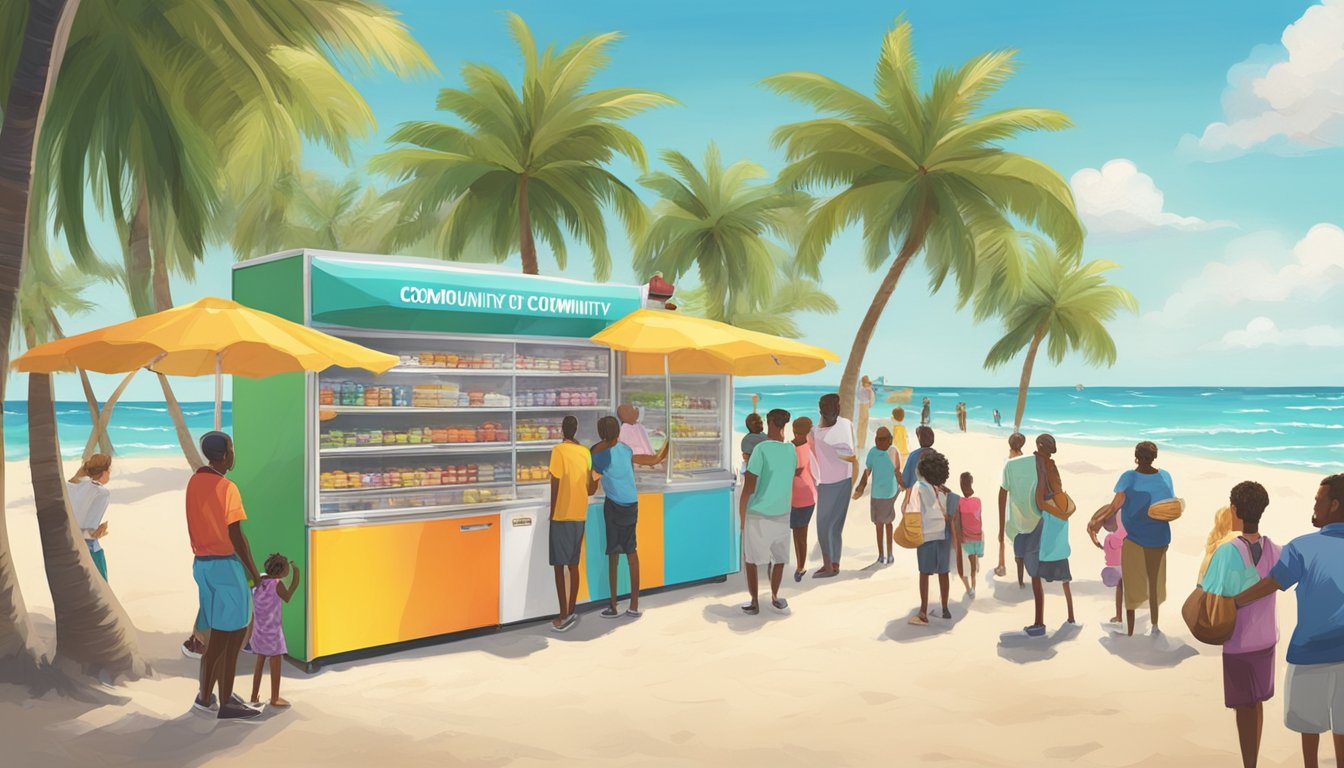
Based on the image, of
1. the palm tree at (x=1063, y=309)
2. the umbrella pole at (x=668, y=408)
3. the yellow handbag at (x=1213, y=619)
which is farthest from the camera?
the palm tree at (x=1063, y=309)

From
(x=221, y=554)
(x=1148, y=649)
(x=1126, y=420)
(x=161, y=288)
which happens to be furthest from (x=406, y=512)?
(x=1126, y=420)

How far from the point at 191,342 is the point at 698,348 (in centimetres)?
401

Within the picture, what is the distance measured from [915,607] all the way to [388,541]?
456 centimetres

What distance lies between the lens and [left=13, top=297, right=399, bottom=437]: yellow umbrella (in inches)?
218

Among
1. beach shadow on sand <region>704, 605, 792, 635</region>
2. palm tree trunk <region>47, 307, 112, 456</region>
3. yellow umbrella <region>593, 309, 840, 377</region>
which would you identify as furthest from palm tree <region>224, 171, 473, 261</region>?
beach shadow on sand <region>704, 605, 792, 635</region>

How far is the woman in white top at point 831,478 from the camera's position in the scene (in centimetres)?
981

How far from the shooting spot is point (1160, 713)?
18.5ft

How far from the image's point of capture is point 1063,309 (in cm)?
2683

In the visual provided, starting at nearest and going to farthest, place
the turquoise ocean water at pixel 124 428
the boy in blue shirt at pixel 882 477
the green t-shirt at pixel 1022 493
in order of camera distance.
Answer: the green t-shirt at pixel 1022 493 < the boy in blue shirt at pixel 882 477 < the turquoise ocean water at pixel 124 428

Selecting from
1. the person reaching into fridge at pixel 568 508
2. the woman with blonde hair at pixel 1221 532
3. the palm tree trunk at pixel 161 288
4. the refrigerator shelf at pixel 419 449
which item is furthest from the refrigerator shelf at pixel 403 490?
the palm tree trunk at pixel 161 288

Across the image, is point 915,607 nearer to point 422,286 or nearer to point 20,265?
point 422,286

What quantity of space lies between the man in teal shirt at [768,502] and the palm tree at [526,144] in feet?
25.9

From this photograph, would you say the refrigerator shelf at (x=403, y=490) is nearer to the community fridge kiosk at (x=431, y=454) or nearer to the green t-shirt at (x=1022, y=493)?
the community fridge kiosk at (x=431, y=454)

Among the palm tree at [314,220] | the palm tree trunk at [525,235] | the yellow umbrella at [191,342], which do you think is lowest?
the yellow umbrella at [191,342]
